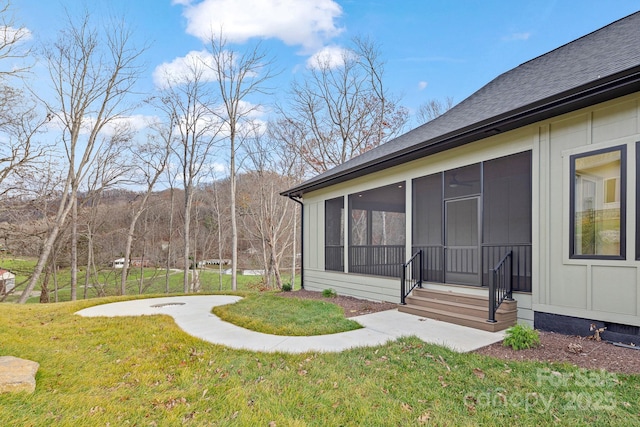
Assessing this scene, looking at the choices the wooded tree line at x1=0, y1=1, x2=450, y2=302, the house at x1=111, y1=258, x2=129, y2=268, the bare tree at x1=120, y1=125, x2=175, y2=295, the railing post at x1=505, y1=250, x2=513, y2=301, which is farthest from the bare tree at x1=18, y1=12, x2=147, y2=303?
the railing post at x1=505, y1=250, x2=513, y2=301

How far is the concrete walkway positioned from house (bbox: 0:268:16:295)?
31.5ft

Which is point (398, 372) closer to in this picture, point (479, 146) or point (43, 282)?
point (479, 146)

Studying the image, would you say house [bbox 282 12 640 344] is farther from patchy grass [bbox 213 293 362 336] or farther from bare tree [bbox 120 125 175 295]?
bare tree [bbox 120 125 175 295]

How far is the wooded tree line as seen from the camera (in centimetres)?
1059

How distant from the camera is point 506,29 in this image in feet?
40.8

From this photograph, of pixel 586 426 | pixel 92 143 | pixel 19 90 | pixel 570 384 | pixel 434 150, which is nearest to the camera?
pixel 586 426

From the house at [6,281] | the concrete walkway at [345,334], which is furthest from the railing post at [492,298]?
the house at [6,281]

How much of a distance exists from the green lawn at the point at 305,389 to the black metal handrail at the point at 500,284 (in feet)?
4.64

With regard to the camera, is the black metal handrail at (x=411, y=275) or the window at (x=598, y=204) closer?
the window at (x=598, y=204)

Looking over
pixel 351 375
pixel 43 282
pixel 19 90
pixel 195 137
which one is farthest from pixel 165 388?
pixel 43 282

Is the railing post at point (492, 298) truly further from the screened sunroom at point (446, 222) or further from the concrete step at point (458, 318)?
the screened sunroom at point (446, 222)

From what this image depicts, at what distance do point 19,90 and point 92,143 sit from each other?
349 cm

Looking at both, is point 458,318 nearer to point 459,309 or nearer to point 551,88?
point 459,309

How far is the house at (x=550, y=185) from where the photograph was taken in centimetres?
390
